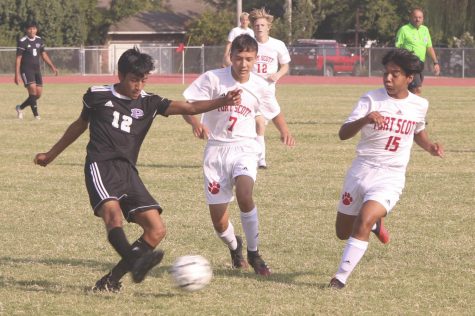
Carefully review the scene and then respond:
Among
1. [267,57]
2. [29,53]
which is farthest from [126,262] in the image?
[29,53]

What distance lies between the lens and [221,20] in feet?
208

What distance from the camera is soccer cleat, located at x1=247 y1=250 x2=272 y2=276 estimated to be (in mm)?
7504

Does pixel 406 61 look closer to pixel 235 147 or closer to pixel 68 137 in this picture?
pixel 235 147

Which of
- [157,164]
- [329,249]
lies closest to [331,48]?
[157,164]

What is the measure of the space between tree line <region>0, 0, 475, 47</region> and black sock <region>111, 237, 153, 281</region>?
164 feet

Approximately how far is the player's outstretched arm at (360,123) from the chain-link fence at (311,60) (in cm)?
4338

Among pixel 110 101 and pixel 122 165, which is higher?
pixel 110 101

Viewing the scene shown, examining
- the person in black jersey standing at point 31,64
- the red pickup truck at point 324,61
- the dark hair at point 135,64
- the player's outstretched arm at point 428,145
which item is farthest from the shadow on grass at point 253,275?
the red pickup truck at point 324,61

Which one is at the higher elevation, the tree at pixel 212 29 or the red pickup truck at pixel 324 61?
the tree at pixel 212 29

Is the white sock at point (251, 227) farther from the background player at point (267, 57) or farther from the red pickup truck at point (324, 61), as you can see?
the red pickup truck at point (324, 61)

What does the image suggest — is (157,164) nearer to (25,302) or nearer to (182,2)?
(25,302)

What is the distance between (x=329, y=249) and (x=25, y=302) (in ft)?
9.32

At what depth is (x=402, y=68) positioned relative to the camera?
7.14m

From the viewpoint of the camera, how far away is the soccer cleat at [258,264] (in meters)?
7.50
